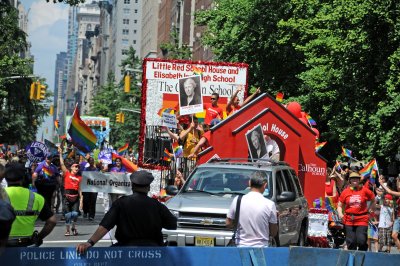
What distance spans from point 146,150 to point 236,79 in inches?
111

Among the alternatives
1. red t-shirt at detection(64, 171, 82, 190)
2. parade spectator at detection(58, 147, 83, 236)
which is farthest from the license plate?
red t-shirt at detection(64, 171, 82, 190)

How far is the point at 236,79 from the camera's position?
25.8 m

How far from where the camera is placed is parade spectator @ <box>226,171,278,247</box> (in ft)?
39.7

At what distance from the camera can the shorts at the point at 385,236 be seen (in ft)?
78.7

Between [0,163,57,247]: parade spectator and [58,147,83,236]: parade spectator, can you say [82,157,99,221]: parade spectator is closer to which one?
[58,147,83,236]: parade spectator

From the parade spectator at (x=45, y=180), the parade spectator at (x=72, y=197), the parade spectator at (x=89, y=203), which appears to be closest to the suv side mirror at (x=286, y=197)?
the parade spectator at (x=72, y=197)

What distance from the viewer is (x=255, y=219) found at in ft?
39.7

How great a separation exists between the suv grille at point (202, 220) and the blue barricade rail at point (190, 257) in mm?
4628

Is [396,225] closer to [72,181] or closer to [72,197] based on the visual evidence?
[72,197]

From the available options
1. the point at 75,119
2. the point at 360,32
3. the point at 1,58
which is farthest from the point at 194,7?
the point at 75,119

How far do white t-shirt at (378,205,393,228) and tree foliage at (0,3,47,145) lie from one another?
587 inches

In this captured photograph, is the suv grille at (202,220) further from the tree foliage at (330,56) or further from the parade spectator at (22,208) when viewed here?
the tree foliage at (330,56)

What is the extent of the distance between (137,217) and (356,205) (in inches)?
367

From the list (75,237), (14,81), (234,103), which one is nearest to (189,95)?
(234,103)
